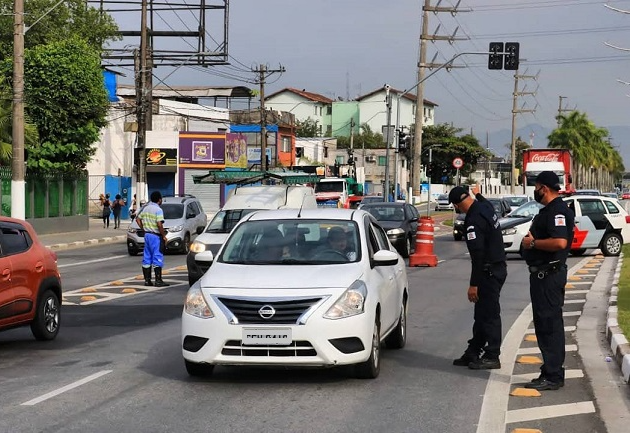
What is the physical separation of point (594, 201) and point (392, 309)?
19.7 meters

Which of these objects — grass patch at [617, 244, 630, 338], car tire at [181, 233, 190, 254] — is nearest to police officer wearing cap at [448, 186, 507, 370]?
grass patch at [617, 244, 630, 338]

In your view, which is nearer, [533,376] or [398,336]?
[533,376]

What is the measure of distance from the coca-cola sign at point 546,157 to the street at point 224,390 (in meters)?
40.9

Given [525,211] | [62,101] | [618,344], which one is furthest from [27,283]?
[62,101]

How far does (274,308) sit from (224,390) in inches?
36.2

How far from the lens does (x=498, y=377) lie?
998 centimetres

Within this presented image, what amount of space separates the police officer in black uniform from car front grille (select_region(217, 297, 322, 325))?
202 centimetres

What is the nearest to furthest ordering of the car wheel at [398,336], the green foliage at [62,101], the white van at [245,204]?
the car wheel at [398,336]
the white van at [245,204]
the green foliage at [62,101]

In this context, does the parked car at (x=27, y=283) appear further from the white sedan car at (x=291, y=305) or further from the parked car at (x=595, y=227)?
the parked car at (x=595, y=227)

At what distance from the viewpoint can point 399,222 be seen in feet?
93.2

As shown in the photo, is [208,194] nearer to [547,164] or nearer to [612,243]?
[547,164]

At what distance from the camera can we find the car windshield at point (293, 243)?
10070 mm

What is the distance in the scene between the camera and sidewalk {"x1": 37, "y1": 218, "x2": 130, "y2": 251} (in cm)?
3562

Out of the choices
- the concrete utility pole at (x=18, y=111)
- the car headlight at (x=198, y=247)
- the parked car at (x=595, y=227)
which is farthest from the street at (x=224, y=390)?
the concrete utility pole at (x=18, y=111)
